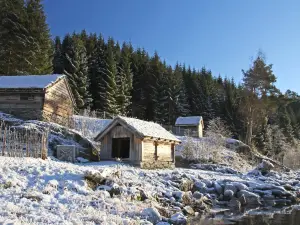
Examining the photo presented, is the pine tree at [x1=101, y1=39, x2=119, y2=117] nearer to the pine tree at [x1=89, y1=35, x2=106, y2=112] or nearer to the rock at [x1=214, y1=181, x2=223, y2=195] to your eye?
the pine tree at [x1=89, y1=35, x2=106, y2=112]

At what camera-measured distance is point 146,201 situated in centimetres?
1505

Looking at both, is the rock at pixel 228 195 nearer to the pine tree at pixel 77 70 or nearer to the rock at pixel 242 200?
the rock at pixel 242 200

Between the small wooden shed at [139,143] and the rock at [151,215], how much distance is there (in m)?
11.8

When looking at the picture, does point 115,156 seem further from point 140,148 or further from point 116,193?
point 116,193

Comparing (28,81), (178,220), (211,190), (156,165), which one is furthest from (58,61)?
(178,220)

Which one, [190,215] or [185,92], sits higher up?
[185,92]

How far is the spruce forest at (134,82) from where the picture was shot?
140 feet

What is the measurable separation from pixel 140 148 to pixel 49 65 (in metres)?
24.4

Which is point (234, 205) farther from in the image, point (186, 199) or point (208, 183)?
point (186, 199)

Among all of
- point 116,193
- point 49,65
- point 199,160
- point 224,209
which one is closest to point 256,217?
point 224,209

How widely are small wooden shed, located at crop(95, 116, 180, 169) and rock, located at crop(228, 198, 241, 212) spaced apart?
747 cm

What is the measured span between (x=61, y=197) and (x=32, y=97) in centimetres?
2193

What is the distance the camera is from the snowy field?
10.3 metres

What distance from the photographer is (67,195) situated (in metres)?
13.2
